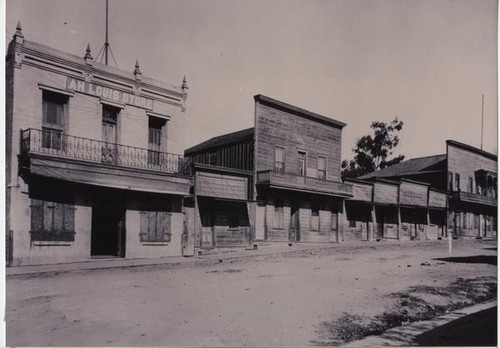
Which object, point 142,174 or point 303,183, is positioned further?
point 303,183

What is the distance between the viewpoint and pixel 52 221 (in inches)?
553

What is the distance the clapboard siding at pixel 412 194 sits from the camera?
30.3 m

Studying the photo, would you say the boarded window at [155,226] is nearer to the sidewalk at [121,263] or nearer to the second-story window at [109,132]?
the sidewalk at [121,263]

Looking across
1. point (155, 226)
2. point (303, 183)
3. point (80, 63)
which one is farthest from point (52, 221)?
point (303, 183)

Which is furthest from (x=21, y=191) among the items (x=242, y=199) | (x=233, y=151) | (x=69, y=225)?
(x=233, y=151)

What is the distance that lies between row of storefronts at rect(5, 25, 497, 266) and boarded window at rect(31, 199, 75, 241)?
0.03 meters

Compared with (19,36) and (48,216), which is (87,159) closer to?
(48,216)

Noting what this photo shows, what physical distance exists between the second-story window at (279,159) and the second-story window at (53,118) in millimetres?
11256

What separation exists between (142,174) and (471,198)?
28.6 metres

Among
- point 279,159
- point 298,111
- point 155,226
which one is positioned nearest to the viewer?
point 155,226

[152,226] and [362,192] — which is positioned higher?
[362,192]

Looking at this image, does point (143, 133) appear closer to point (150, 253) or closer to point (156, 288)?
point (150, 253)

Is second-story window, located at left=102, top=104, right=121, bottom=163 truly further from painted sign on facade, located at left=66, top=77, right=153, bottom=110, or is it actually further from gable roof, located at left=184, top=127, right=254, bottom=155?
gable roof, located at left=184, top=127, right=254, bottom=155

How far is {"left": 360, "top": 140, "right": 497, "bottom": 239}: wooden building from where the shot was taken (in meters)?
30.7
